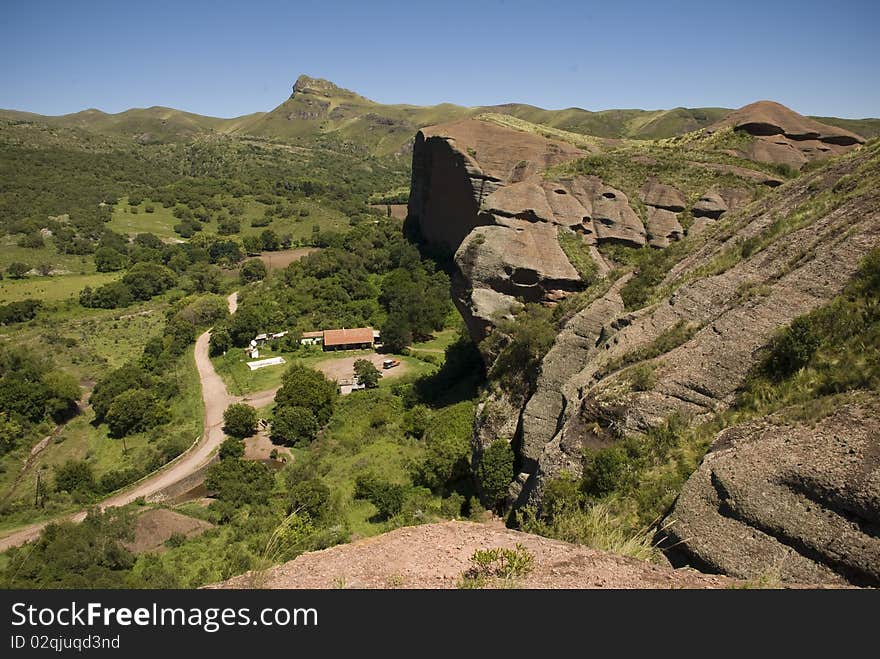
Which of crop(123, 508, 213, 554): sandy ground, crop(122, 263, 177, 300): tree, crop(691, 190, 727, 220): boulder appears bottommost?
crop(123, 508, 213, 554): sandy ground

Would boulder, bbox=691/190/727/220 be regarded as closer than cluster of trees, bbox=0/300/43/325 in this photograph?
Yes

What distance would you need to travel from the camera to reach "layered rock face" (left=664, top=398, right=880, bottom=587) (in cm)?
805

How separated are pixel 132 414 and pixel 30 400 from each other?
9873 mm

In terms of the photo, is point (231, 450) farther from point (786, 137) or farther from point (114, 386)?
point (786, 137)

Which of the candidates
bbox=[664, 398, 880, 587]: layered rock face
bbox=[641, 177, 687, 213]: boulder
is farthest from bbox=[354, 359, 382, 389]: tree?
bbox=[664, 398, 880, 587]: layered rock face

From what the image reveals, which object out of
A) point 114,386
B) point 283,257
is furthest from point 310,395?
point 283,257

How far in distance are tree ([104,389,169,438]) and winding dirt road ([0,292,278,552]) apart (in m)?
4.10

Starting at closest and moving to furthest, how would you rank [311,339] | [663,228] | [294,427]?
[663,228], [294,427], [311,339]

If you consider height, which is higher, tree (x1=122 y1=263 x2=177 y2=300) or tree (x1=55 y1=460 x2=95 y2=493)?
tree (x1=122 y1=263 x2=177 y2=300)

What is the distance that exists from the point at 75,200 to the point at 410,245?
304ft

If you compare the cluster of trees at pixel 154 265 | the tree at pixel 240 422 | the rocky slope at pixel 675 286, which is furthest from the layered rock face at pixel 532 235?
the cluster of trees at pixel 154 265

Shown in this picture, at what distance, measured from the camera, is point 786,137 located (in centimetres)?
4581

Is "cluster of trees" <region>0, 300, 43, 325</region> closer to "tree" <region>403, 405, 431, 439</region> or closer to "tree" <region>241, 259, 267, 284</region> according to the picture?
"tree" <region>241, 259, 267, 284</region>

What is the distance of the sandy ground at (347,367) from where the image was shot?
47906 millimetres
